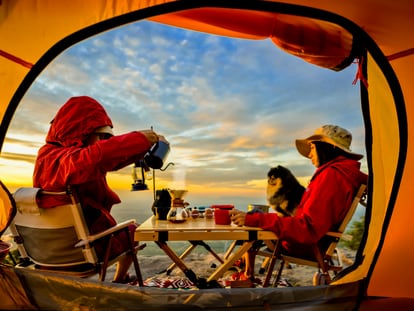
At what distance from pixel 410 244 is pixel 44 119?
3.13 metres

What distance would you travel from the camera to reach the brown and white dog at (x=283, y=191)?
3.07 meters

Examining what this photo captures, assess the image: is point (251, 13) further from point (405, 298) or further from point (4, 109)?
point (405, 298)

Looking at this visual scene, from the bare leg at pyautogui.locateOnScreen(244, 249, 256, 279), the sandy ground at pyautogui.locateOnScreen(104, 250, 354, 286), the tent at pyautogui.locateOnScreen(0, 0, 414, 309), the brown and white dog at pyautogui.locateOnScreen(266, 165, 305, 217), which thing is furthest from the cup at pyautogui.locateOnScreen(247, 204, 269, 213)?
the brown and white dog at pyautogui.locateOnScreen(266, 165, 305, 217)

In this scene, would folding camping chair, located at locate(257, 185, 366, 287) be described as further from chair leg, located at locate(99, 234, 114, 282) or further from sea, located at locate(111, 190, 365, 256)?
sea, located at locate(111, 190, 365, 256)

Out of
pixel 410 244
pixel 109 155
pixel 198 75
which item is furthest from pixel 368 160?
pixel 198 75

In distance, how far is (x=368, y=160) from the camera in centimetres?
166

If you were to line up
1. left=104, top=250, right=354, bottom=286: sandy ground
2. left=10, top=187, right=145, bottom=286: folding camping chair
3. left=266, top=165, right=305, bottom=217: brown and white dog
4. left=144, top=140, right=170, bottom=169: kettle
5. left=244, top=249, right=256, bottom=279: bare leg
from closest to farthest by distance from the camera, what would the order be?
left=10, top=187, right=145, bottom=286: folding camping chair
left=144, top=140, right=170, bottom=169: kettle
left=244, top=249, right=256, bottom=279: bare leg
left=104, top=250, right=354, bottom=286: sandy ground
left=266, top=165, right=305, bottom=217: brown and white dog

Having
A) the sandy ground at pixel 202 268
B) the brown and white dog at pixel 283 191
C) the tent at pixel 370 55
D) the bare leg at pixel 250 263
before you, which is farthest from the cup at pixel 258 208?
the brown and white dog at pixel 283 191

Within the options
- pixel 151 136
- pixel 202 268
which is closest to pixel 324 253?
pixel 151 136

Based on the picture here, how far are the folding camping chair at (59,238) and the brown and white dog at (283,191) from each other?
1.88m

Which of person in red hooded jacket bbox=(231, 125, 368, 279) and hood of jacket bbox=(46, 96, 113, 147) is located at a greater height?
hood of jacket bbox=(46, 96, 113, 147)

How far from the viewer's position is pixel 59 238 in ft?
5.38

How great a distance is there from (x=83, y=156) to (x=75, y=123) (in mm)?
276

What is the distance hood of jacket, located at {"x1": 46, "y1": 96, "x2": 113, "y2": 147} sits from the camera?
179cm
